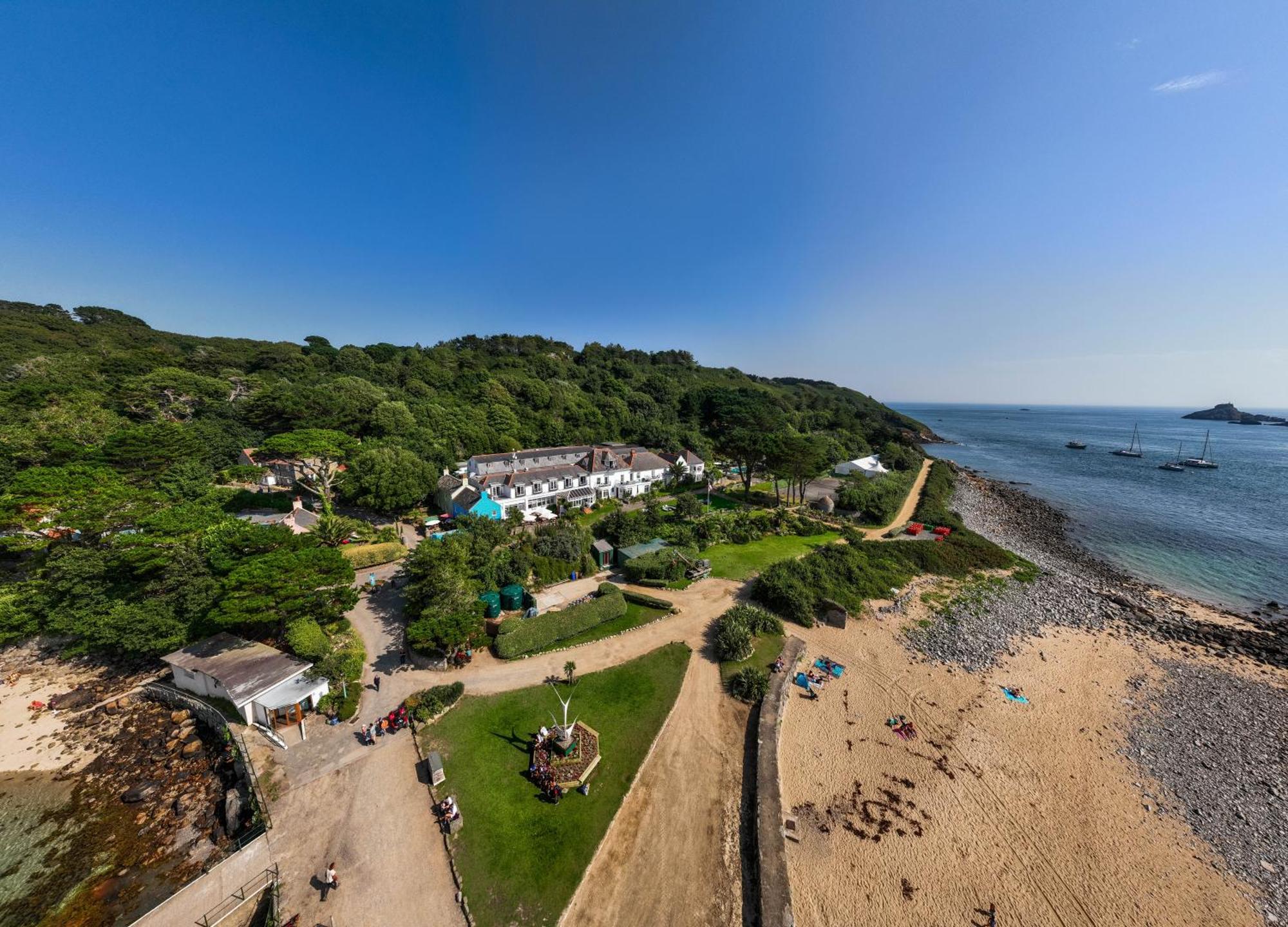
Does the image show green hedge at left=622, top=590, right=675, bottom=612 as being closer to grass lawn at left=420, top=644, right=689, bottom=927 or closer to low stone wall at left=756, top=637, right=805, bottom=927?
grass lawn at left=420, top=644, right=689, bottom=927

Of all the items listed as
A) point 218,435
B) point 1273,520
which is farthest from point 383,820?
point 1273,520

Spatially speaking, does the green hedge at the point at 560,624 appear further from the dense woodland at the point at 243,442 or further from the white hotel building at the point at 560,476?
the white hotel building at the point at 560,476

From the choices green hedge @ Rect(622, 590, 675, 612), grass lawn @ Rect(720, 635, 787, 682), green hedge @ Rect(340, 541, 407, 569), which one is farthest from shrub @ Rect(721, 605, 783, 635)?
green hedge @ Rect(340, 541, 407, 569)

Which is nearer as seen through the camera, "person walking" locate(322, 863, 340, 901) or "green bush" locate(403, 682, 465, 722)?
"person walking" locate(322, 863, 340, 901)

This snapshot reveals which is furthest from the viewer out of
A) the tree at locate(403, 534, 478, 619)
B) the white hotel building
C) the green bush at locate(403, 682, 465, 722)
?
the white hotel building

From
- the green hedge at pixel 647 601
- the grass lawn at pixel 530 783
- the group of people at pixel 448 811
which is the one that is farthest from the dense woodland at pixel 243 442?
the group of people at pixel 448 811

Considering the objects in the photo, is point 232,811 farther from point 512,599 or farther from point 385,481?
point 385,481
